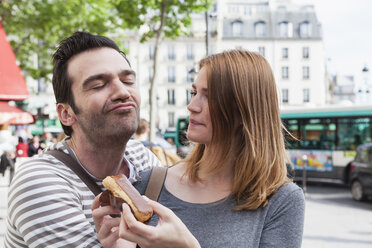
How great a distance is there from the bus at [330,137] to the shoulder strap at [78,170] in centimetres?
1389

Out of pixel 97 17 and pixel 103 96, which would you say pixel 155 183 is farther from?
pixel 97 17

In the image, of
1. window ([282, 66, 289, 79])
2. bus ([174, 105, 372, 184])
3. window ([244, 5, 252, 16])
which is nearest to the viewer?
bus ([174, 105, 372, 184])

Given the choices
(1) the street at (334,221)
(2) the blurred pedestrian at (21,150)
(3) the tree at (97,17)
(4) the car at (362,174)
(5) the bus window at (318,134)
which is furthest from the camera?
(3) the tree at (97,17)

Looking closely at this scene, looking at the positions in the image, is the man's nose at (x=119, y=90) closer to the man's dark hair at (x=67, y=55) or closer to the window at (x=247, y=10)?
the man's dark hair at (x=67, y=55)

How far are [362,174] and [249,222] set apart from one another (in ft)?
38.4

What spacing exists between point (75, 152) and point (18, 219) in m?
0.43

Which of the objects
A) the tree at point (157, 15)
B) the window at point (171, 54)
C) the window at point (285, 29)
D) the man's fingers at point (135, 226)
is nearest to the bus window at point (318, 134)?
the tree at point (157, 15)

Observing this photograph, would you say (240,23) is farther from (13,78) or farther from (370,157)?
(13,78)

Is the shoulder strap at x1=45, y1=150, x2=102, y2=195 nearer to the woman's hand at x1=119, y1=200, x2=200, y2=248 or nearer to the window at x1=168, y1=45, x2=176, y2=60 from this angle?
the woman's hand at x1=119, y1=200, x2=200, y2=248

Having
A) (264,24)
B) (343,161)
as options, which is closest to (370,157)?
(343,161)

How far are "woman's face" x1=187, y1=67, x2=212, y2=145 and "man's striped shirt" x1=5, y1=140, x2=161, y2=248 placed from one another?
509 millimetres

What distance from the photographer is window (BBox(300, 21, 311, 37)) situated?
5344 cm

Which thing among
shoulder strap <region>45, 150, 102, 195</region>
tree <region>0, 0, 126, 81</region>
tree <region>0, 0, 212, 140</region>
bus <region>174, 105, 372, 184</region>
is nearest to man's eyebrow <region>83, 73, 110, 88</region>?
shoulder strap <region>45, 150, 102, 195</region>

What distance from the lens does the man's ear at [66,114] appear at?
201cm
